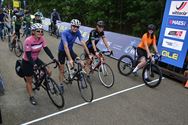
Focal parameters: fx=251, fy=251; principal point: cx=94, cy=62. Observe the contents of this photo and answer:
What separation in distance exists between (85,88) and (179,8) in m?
5.08

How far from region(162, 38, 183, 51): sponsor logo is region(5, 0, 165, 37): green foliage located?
788 centimetres

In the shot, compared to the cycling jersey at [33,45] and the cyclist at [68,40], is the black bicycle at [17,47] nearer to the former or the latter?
the cyclist at [68,40]

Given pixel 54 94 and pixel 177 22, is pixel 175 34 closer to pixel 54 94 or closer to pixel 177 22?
pixel 177 22

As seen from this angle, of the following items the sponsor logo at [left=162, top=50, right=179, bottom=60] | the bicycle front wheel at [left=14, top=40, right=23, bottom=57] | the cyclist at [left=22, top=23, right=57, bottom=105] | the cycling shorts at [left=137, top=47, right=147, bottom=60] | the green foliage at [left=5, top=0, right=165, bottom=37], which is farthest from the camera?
the green foliage at [left=5, top=0, right=165, bottom=37]

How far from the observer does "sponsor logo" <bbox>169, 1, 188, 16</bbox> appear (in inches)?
366

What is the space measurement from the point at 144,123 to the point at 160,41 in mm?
5321

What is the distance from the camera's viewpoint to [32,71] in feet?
22.2

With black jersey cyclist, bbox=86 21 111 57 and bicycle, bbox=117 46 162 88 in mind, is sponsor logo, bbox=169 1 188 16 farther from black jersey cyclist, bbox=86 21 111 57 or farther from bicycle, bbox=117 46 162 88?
black jersey cyclist, bbox=86 21 111 57

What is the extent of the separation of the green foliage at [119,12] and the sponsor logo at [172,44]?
7.88 metres

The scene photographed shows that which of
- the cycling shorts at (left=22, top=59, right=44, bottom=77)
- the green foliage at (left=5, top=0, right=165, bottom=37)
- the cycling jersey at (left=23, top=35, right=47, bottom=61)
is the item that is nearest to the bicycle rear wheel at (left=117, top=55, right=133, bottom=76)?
the cycling jersey at (left=23, top=35, right=47, bottom=61)

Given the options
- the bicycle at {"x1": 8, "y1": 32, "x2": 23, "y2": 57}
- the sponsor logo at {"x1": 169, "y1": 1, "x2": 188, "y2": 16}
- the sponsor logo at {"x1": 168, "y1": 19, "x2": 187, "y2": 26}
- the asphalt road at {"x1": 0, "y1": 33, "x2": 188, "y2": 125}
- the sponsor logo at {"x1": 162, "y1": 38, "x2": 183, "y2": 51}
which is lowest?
the asphalt road at {"x1": 0, "y1": 33, "x2": 188, "y2": 125}

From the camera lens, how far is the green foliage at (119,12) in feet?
61.9

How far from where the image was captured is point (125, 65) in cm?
978

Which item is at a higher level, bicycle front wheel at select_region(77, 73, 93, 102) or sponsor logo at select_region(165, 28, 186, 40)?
sponsor logo at select_region(165, 28, 186, 40)
